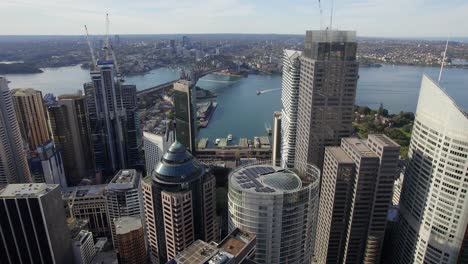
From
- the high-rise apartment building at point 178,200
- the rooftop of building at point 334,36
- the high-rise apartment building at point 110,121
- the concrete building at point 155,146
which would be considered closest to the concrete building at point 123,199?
the high-rise apartment building at point 178,200

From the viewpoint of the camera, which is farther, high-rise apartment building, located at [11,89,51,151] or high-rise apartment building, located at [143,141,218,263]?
high-rise apartment building, located at [11,89,51,151]

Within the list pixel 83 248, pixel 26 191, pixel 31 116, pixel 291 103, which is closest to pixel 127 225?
pixel 83 248

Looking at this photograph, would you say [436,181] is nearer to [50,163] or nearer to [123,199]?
[123,199]

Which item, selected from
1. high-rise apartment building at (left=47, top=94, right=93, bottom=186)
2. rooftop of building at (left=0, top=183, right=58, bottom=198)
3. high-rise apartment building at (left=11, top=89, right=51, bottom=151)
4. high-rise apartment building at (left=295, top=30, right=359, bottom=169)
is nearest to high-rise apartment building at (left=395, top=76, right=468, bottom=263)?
high-rise apartment building at (left=295, top=30, right=359, bottom=169)

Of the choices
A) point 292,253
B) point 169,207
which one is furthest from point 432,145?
point 169,207

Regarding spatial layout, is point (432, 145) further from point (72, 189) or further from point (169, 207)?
point (72, 189)

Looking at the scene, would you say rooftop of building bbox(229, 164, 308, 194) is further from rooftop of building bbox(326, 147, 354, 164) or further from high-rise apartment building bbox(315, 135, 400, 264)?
high-rise apartment building bbox(315, 135, 400, 264)
